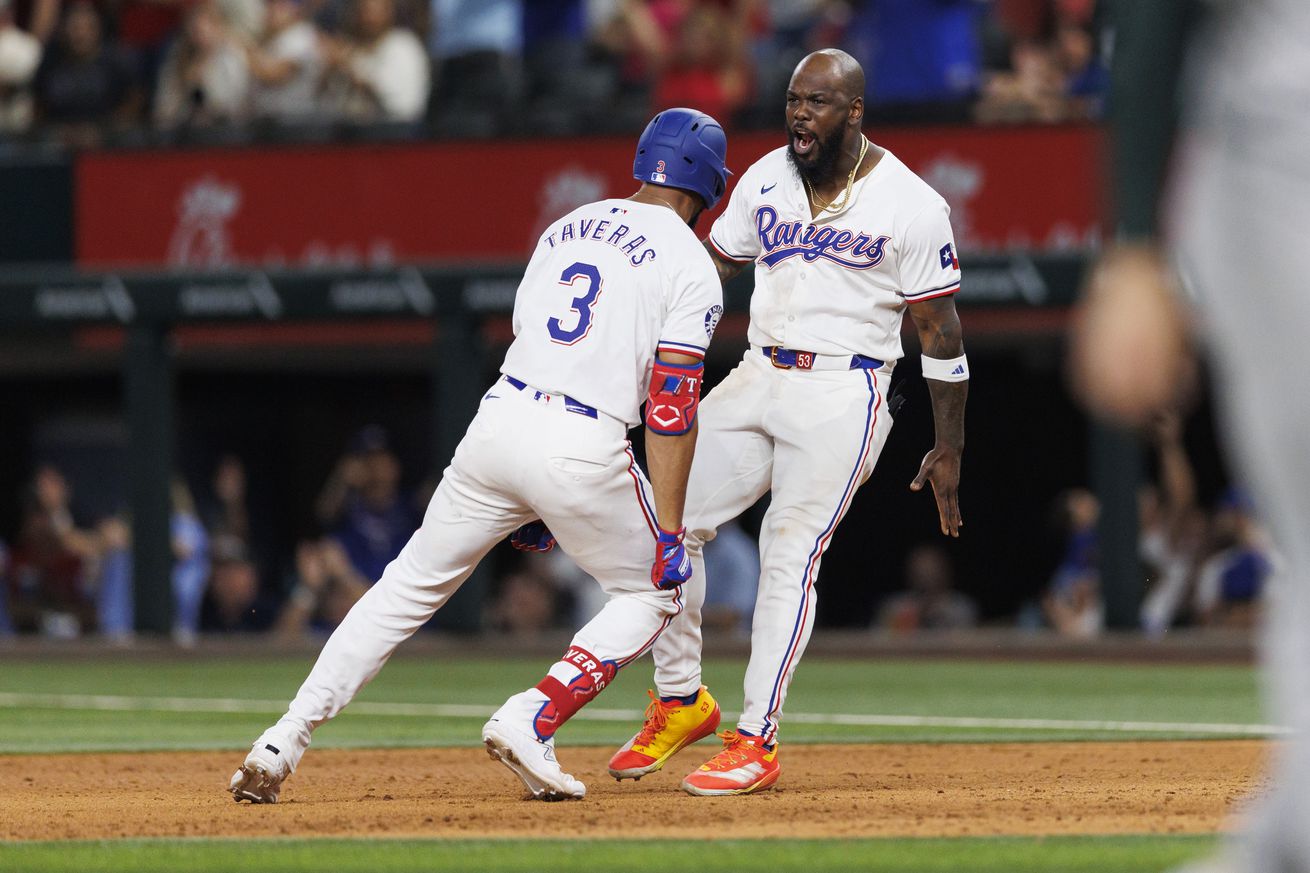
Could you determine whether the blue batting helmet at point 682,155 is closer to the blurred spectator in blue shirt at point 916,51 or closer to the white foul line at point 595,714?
the white foul line at point 595,714

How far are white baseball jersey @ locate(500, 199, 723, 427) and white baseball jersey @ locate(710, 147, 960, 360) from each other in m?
0.36

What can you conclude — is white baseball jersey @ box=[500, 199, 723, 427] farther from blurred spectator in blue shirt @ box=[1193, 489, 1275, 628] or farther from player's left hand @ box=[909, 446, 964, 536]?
blurred spectator in blue shirt @ box=[1193, 489, 1275, 628]

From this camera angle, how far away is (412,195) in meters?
14.2

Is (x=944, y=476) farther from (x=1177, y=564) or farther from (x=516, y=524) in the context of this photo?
(x=1177, y=564)

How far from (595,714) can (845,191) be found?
404 cm

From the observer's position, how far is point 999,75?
13602mm

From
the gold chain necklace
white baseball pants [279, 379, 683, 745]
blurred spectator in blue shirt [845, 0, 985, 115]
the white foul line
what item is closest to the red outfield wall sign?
blurred spectator in blue shirt [845, 0, 985, 115]

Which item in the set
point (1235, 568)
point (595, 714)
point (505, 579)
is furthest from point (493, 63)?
point (595, 714)

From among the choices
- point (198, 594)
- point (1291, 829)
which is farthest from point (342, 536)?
point (1291, 829)

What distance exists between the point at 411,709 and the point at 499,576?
6542 millimetres

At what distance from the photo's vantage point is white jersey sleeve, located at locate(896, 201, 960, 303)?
5.71 metres

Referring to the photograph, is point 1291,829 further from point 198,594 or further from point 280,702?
point 198,594

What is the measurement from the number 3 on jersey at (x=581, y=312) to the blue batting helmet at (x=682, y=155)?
35cm

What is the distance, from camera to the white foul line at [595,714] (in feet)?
26.6
